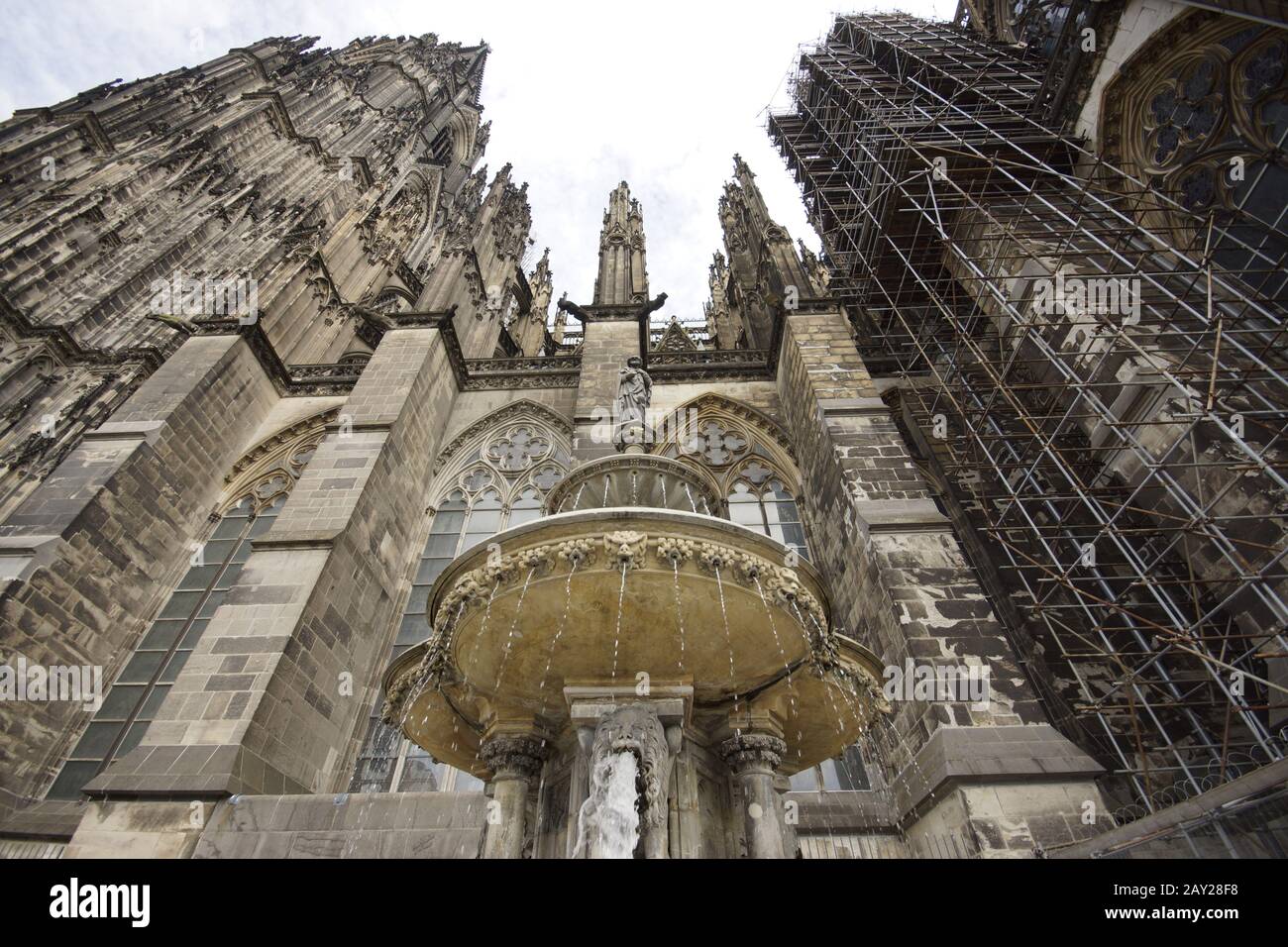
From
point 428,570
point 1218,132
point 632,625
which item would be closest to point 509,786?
point 632,625

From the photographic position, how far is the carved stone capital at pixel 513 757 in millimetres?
3816

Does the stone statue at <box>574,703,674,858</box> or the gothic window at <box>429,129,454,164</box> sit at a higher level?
the gothic window at <box>429,129,454,164</box>

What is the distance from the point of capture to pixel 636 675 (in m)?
3.73

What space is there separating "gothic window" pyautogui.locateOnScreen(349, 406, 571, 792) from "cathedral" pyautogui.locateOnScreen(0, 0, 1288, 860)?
66 mm

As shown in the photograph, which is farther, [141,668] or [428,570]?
[428,570]

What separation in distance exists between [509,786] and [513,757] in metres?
0.16

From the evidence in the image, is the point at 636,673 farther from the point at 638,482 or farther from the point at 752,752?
the point at 638,482

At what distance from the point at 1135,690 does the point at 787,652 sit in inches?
203

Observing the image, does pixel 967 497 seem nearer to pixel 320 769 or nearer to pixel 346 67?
pixel 320 769

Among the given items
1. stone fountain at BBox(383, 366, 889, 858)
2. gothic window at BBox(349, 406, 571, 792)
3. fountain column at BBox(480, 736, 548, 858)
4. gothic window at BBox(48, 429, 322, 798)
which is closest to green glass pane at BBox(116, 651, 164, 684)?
gothic window at BBox(48, 429, 322, 798)

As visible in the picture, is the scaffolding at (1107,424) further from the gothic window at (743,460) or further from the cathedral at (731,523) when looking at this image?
the gothic window at (743,460)

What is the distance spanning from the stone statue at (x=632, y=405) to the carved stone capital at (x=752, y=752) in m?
2.67

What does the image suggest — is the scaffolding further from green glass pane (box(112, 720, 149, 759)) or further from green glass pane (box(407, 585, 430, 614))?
green glass pane (box(112, 720, 149, 759))

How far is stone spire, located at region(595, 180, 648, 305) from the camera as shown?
548 inches
